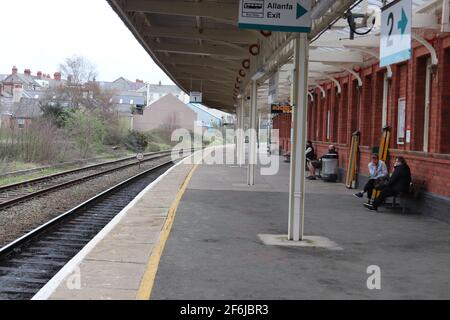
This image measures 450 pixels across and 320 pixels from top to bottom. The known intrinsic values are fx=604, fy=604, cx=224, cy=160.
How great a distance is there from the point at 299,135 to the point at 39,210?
25.0ft

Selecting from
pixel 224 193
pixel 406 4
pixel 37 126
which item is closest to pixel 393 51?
pixel 406 4

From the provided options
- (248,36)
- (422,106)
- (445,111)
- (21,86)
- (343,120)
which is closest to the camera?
(445,111)

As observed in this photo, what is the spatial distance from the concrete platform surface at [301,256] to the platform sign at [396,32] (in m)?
2.37

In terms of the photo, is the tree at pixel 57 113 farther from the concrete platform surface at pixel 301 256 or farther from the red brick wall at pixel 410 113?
the concrete platform surface at pixel 301 256

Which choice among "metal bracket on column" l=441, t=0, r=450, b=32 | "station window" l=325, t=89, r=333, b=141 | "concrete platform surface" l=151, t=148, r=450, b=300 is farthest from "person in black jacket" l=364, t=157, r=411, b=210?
"station window" l=325, t=89, r=333, b=141

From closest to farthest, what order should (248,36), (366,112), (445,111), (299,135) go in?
(299,135)
(445,111)
(248,36)
(366,112)

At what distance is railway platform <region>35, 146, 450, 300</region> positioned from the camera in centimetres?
584

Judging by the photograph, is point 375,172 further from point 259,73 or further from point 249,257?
point 249,257

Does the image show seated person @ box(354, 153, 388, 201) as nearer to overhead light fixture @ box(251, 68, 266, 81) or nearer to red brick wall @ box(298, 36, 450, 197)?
red brick wall @ box(298, 36, 450, 197)

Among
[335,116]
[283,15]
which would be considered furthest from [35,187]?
[283,15]

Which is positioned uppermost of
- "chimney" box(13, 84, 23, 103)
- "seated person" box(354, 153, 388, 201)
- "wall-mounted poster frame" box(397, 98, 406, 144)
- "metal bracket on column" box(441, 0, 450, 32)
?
"chimney" box(13, 84, 23, 103)

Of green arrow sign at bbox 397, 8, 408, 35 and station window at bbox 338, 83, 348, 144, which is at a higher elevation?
green arrow sign at bbox 397, 8, 408, 35

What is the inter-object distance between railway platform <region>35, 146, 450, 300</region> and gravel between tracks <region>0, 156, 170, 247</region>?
199 cm

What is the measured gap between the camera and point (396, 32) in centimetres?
643
